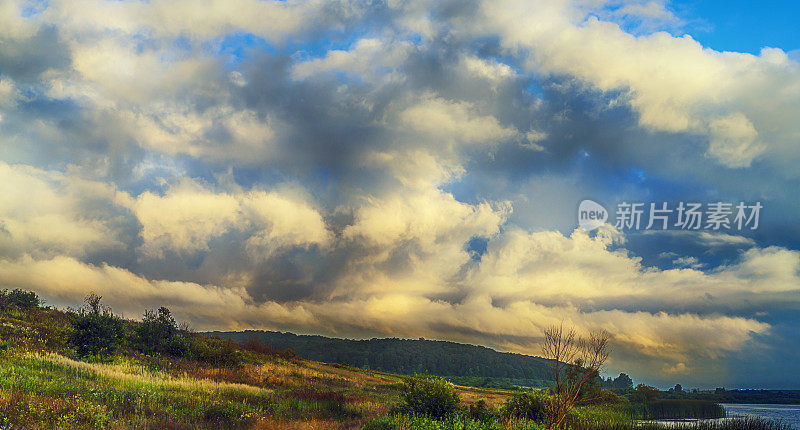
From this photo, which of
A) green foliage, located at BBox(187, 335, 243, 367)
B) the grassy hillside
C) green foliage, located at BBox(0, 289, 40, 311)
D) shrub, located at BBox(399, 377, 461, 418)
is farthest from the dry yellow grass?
green foliage, located at BBox(0, 289, 40, 311)

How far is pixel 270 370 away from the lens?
137ft

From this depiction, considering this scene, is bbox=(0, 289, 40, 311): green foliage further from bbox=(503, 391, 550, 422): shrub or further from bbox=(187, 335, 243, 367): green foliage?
bbox=(503, 391, 550, 422): shrub

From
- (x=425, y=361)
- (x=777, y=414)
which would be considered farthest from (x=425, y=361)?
(x=777, y=414)

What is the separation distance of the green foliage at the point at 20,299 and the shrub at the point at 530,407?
50.2 metres

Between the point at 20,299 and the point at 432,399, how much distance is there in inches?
2080

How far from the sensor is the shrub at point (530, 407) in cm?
2487

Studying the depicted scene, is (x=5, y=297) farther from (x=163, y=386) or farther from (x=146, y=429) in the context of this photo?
(x=146, y=429)

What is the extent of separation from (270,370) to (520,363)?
17725 cm

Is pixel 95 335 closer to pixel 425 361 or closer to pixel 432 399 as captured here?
pixel 432 399

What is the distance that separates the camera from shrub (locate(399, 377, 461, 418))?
2189 centimetres

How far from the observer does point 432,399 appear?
22.0 m

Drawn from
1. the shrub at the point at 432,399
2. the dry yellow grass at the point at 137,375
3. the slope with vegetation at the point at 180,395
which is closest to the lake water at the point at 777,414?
the slope with vegetation at the point at 180,395

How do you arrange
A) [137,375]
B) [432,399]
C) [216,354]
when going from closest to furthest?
[432,399], [137,375], [216,354]

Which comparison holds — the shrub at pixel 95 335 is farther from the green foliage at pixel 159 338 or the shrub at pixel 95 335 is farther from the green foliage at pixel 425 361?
the green foliage at pixel 425 361
